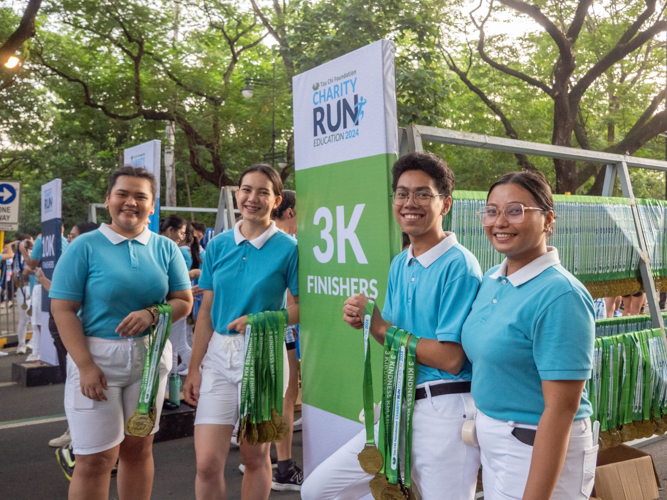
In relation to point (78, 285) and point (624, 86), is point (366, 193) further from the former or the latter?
point (624, 86)

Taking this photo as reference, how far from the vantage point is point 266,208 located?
3031 millimetres

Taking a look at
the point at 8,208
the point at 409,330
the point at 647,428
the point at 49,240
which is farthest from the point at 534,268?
the point at 8,208

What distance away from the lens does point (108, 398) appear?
9.33 feet

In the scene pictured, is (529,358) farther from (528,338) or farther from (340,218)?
(340,218)

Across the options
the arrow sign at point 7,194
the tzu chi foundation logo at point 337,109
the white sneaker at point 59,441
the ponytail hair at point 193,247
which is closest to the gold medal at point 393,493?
the tzu chi foundation logo at point 337,109

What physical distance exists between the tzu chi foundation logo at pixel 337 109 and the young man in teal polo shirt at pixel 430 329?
21.7 inches

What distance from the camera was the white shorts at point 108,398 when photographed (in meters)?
2.79

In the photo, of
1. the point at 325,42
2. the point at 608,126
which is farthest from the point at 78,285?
the point at 608,126

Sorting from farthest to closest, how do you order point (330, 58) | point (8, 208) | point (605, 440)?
point (330, 58)
point (8, 208)
point (605, 440)

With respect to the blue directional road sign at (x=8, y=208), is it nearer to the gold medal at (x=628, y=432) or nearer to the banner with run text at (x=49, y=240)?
the banner with run text at (x=49, y=240)

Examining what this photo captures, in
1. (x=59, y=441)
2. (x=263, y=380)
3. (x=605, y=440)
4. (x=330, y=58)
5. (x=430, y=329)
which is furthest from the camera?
(x=330, y=58)

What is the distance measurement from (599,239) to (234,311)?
2155mm

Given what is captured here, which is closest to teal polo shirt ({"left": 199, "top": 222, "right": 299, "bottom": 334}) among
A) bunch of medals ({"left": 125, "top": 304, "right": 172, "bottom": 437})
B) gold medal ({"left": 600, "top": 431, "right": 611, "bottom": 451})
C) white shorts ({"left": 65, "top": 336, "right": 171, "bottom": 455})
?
bunch of medals ({"left": 125, "top": 304, "right": 172, "bottom": 437})

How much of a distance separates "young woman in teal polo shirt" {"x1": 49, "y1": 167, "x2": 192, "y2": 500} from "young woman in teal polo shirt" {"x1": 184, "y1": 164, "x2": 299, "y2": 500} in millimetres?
261
